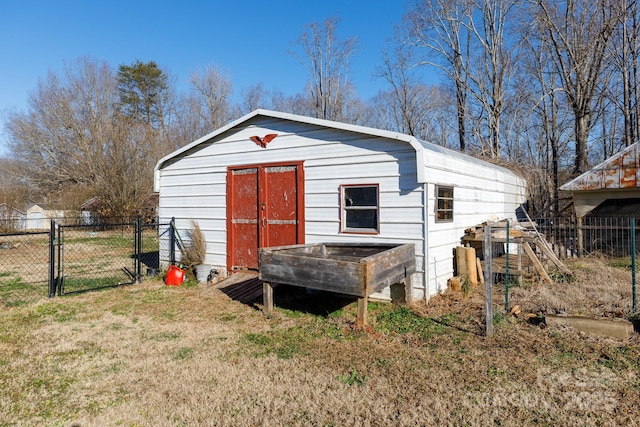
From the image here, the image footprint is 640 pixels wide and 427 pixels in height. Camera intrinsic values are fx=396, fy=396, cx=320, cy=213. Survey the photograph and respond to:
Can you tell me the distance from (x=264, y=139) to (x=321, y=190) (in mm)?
1845

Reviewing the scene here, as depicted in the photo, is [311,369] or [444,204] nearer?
[311,369]

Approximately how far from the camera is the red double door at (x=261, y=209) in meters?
8.09

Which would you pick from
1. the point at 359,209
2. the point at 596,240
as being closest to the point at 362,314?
the point at 359,209

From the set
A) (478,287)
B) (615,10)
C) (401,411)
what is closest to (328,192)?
(478,287)

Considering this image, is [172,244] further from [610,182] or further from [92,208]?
→ [92,208]

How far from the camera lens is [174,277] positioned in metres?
8.85

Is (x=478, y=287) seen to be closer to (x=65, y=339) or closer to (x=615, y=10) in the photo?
(x=65, y=339)

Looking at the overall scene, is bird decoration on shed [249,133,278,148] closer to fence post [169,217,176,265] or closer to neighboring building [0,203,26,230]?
fence post [169,217,176,265]

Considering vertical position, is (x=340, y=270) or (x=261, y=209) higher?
(x=261, y=209)

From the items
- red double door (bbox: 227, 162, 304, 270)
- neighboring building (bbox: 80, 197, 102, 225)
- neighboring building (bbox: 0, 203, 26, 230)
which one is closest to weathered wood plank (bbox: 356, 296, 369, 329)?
red double door (bbox: 227, 162, 304, 270)

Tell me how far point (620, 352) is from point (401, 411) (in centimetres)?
284

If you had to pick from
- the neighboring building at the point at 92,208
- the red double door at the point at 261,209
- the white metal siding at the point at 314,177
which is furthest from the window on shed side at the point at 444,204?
the neighboring building at the point at 92,208

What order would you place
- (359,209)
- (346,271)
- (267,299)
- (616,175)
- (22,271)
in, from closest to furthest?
(346,271)
(267,299)
(359,209)
(616,175)
(22,271)

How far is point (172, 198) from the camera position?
10.2 metres
